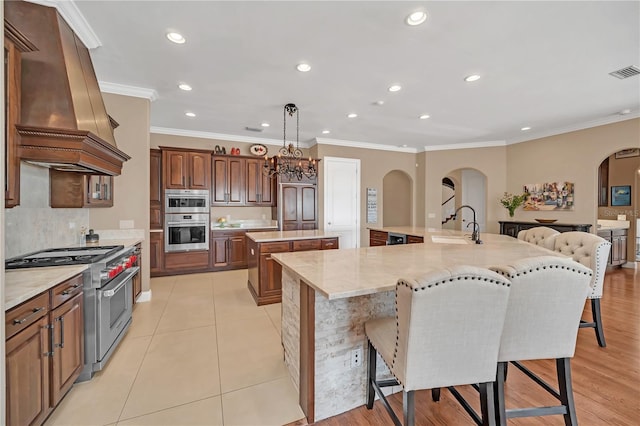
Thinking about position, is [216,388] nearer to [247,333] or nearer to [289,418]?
[289,418]

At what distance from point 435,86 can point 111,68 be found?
12.8 ft

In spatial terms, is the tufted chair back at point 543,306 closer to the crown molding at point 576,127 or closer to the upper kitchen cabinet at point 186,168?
the upper kitchen cabinet at point 186,168

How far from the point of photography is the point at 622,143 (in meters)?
4.62

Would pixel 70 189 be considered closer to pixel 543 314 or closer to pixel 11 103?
pixel 11 103

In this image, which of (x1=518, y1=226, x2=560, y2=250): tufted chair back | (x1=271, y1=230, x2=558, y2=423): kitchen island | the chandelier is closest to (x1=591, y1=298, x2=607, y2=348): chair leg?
(x1=518, y1=226, x2=560, y2=250): tufted chair back

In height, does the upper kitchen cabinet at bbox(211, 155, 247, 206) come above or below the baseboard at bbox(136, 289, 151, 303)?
above

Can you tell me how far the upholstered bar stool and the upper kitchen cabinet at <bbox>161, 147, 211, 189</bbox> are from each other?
4.88 m

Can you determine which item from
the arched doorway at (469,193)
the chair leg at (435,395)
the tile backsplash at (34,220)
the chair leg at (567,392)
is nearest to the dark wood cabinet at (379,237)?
the chair leg at (435,395)

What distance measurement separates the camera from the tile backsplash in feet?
6.93

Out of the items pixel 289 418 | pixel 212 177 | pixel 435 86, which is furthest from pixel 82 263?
pixel 435 86

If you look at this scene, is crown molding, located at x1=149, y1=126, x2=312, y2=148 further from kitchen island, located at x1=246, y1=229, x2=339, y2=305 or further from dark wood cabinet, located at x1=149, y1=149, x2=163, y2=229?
kitchen island, located at x1=246, y1=229, x2=339, y2=305

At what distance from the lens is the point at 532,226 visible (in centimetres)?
553

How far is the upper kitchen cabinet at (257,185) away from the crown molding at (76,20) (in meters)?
3.33

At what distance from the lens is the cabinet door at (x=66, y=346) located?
1.63 m
